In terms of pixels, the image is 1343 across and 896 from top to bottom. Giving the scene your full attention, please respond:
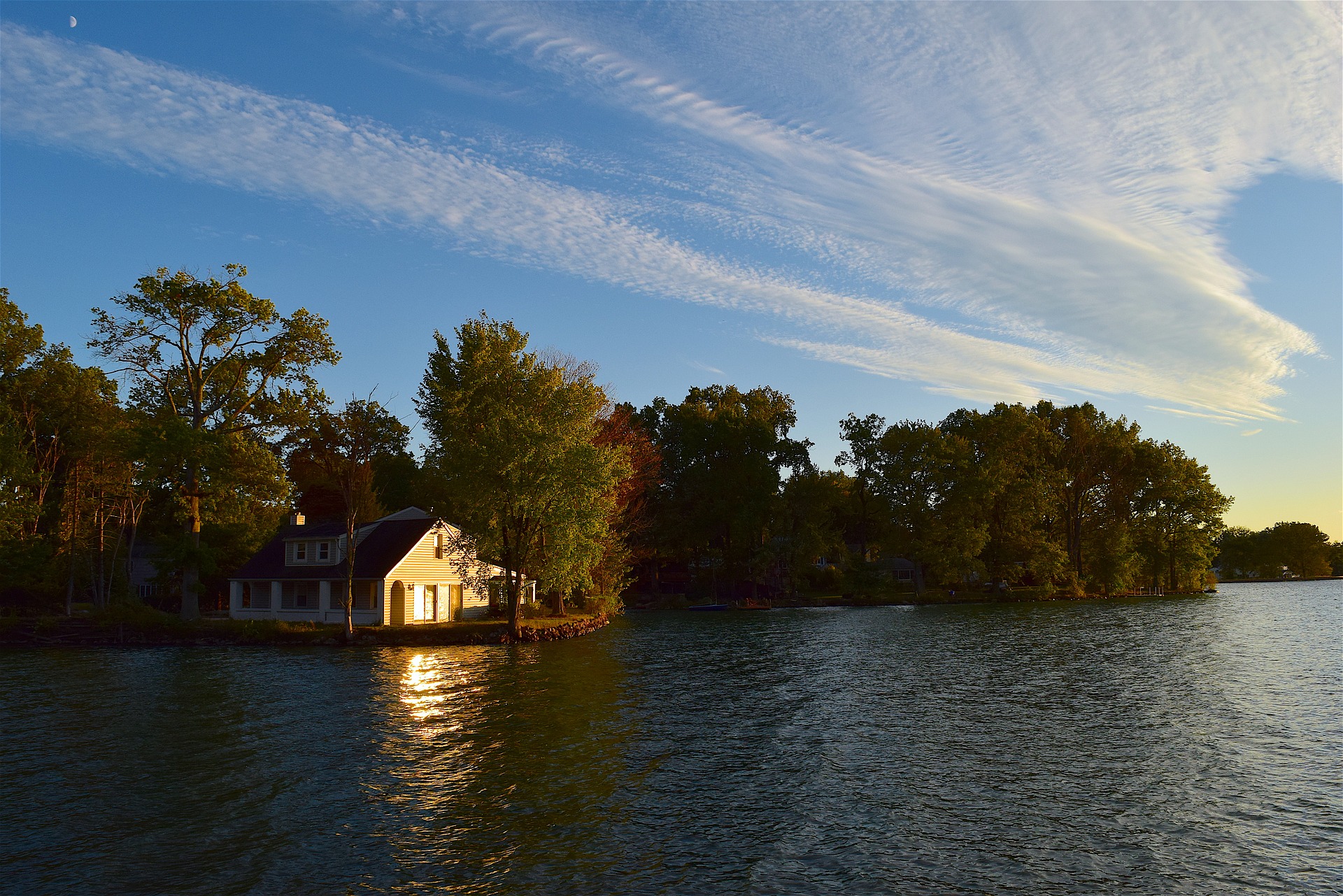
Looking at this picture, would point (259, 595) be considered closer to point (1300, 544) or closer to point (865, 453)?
point (865, 453)

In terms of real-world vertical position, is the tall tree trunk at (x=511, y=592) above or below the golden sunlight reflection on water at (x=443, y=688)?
above

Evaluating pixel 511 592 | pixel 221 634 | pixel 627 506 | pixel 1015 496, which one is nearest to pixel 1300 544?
pixel 1015 496

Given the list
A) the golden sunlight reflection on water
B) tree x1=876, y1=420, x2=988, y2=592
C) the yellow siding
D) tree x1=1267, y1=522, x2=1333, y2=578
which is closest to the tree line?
tree x1=876, y1=420, x2=988, y2=592

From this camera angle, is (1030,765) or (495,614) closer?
(1030,765)

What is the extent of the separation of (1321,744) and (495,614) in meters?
51.9

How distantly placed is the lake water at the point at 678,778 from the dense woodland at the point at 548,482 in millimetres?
16759

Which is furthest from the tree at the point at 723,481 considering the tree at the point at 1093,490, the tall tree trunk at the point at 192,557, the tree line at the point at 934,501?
the tall tree trunk at the point at 192,557

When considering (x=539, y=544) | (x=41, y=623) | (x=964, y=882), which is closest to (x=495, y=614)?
(x=539, y=544)

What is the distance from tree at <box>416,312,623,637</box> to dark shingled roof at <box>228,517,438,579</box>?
421 centimetres

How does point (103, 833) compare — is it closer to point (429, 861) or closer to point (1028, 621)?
point (429, 861)

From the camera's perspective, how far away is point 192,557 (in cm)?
5650

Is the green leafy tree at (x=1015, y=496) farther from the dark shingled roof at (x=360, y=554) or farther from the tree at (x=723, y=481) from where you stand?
the dark shingled roof at (x=360, y=554)

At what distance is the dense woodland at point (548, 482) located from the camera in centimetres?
5484

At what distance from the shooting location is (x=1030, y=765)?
20.9 metres
